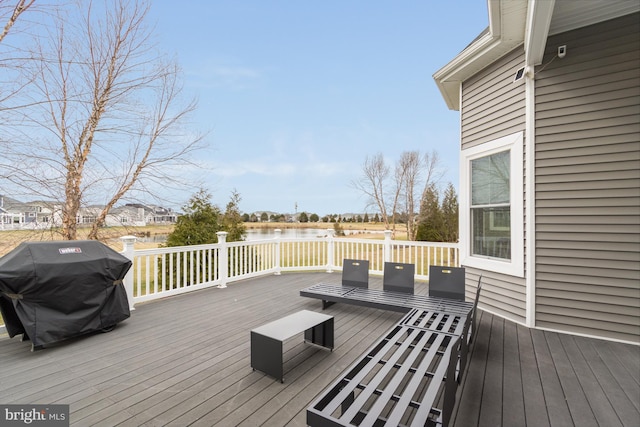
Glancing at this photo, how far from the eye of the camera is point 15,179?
15.9ft

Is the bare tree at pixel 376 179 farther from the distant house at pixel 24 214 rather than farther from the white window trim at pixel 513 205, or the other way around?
the distant house at pixel 24 214

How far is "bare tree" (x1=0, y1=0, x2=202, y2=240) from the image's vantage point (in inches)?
211

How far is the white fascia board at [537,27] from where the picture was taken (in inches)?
103

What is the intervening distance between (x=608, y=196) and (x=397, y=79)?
13267 millimetres

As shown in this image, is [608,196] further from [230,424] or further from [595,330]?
[230,424]

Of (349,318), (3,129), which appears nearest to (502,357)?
(349,318)

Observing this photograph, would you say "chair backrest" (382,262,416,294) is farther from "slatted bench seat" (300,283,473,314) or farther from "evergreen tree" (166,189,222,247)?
"evergreen tree" (166,189,222,247)

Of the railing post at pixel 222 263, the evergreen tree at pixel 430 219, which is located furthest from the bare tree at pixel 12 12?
the evergreen tree at pixel 430 219

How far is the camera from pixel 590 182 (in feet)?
11.1

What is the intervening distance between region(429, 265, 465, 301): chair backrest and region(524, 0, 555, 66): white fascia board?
2.70 metres

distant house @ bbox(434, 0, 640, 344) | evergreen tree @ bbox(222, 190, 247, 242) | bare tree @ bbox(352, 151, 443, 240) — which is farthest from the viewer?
bare tree @ bbox(352, 151, 443, 240)

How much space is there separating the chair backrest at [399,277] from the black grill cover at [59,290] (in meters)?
3.58

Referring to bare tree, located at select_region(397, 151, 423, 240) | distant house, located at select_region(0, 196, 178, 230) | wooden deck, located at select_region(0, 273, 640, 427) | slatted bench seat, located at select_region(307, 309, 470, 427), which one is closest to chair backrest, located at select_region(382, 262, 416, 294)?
wooden deck, located at select_region(0, 273, 640, 427)

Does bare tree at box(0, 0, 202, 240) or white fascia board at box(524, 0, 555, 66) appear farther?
bare tree at box(0, 0, 202, 240)
